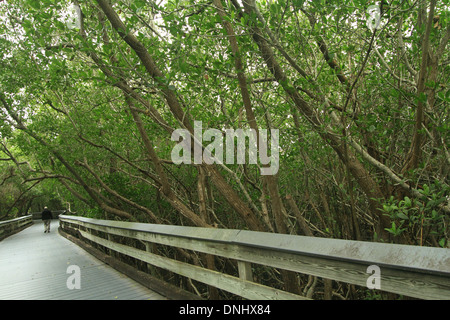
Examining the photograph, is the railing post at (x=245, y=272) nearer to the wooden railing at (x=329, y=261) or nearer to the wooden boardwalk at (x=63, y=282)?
the wooden railing at (x=329, y=261)

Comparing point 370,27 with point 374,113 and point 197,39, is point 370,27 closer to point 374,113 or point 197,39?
point 374,113

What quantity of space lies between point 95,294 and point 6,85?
7184mm

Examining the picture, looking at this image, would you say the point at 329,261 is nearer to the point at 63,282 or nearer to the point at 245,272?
the point at 245,272

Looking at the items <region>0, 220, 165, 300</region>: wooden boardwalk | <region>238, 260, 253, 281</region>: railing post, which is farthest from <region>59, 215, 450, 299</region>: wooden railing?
<region>0, 220, 165, 300</region>: wooden boardwalk

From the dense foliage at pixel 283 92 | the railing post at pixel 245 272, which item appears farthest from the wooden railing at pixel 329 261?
the dense foliage at pixel 283 92

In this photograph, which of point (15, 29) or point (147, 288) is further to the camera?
point (15, 29)

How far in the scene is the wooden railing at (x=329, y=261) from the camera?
180 cm

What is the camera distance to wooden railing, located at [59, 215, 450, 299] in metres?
1.80
